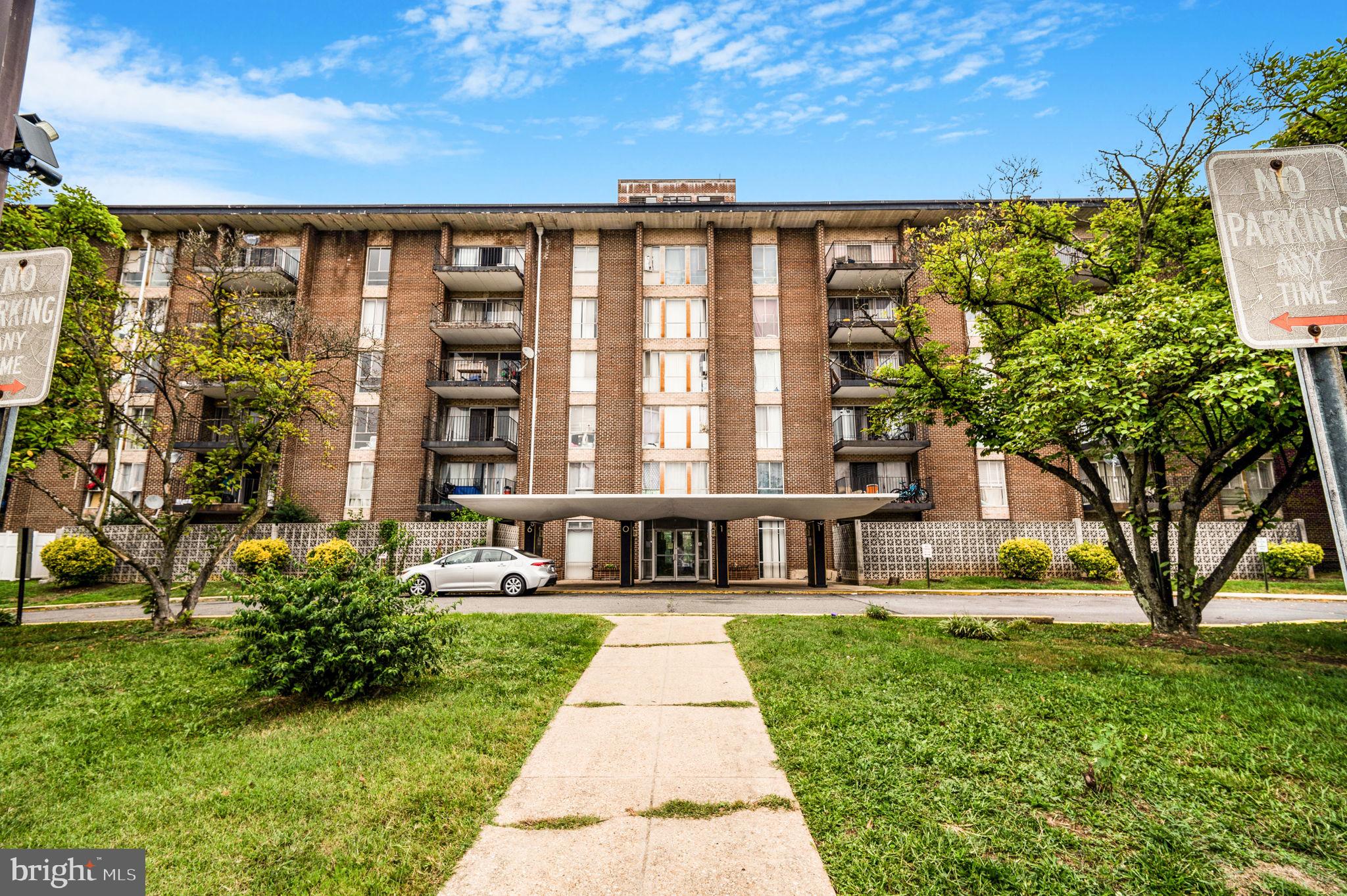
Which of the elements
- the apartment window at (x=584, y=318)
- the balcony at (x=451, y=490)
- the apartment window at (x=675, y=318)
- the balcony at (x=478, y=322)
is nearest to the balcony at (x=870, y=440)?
the apartment window at (x=675, y=318)

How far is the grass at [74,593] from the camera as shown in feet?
56.3

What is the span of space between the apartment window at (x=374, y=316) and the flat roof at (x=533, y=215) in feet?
11.6

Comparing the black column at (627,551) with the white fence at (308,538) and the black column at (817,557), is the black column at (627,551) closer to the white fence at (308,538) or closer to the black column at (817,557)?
the white fence at (308,538)

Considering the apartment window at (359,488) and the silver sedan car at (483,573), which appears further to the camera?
the apartment window at (359,488)

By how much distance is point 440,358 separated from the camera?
2609 centimetres

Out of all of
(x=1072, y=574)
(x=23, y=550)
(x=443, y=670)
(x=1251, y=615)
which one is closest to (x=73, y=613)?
(x=23, y=550)

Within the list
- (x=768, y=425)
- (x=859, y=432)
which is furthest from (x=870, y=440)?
(x=768, y=425)

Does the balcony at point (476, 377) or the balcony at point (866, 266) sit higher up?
the balcony at point (866, 266)

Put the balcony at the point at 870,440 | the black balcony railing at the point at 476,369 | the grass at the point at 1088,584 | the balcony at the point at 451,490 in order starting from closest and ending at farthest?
the grass at the point at 1088,584, the balcony at the point at 870,440, the balcony at the point at 451,490, the black balcony railing at the point at 476,369

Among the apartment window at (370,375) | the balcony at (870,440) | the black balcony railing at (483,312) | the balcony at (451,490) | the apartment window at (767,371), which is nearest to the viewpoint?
the balcony at (870,440)

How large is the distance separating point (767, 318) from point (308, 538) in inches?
821

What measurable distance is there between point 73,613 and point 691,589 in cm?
1687

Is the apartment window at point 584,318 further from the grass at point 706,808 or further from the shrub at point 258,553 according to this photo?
the grass at point 706,808

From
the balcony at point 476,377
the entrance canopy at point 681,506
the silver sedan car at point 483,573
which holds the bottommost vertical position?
the silver sedan car at point 483,573
